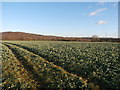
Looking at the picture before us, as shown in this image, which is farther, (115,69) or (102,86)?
(115,69)

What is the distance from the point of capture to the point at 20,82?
33.0 ft

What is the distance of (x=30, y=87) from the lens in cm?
942

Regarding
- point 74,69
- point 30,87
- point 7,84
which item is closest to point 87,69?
point 74,69

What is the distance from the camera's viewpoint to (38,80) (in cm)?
1059

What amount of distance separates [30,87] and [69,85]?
3.02 m

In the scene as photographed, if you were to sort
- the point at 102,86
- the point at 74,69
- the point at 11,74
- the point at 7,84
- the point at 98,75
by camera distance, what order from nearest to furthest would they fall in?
the point at 102,86 → the point at 7,84 → the point at 98,75 → the point at 11,74 → the point at 74,69

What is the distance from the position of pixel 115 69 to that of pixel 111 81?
332cm

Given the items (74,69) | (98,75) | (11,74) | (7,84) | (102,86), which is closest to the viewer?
(102,86)

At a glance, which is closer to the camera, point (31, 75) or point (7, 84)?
point (7, 84)

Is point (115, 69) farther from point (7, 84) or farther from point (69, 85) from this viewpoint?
point (7, 84)

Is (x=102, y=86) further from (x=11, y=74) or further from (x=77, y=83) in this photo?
(x=11, y=74)

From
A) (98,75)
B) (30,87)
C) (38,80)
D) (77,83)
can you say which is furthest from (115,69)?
(30,87)

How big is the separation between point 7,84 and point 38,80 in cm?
253

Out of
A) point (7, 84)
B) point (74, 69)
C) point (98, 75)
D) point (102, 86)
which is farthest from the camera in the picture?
point (74, 69)
